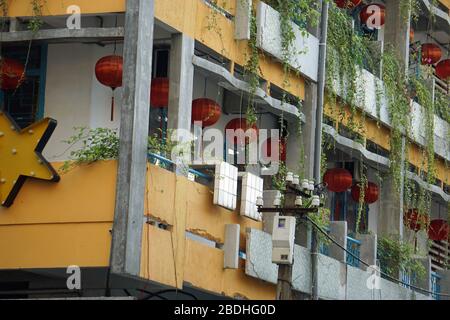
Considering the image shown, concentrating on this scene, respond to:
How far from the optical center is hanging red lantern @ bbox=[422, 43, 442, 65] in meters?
35.3

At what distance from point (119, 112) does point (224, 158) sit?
3539 millimetres

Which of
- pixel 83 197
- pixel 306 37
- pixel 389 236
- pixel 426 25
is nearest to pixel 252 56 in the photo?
pixel 306 37

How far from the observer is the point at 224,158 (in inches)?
1077

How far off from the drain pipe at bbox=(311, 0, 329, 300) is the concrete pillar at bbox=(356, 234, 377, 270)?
7.49ft

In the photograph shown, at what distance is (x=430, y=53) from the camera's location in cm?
3547

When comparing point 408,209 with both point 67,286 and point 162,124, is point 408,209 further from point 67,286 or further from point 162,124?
point 67,286

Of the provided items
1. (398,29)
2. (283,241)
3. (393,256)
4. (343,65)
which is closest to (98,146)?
(283,241)

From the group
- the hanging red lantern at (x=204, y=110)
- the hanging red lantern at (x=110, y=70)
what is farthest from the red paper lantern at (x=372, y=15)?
the hanging red lantern at (x=110, y=70)

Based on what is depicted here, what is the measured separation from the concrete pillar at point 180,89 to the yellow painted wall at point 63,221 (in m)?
1.55

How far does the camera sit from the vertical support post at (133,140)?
22.3m

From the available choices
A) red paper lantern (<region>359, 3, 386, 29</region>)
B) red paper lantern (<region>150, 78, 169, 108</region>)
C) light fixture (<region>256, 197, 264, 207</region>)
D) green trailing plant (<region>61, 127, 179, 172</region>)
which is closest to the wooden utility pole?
light fixture (<region>256, 197, 264, 207</region>)

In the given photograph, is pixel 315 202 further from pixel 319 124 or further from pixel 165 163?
pixel 319 124

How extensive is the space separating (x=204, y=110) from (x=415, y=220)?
8.39 meters

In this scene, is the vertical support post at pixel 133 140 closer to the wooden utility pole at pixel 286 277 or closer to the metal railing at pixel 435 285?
the wooden utility pole at pixel 286 277
